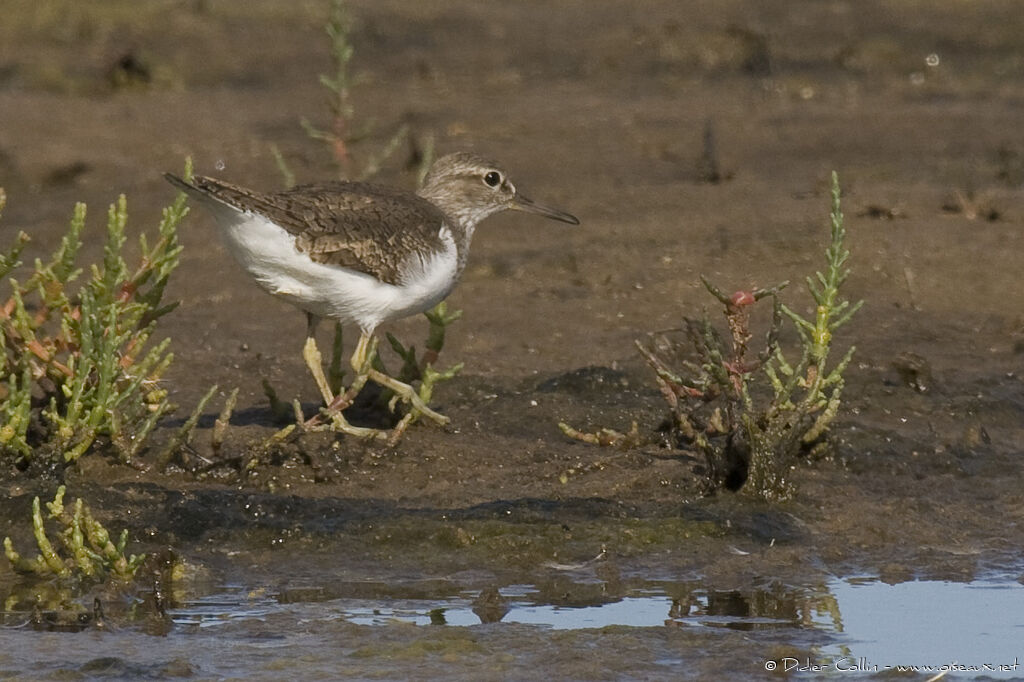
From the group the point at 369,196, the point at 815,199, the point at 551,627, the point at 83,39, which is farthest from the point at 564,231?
the point at 83,39

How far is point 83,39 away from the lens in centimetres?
1608

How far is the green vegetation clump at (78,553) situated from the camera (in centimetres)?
545

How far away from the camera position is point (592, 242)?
10055 mm

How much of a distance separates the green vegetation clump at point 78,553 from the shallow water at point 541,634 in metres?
0.25

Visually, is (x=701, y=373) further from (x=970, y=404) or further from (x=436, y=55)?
(x=436, y=55)

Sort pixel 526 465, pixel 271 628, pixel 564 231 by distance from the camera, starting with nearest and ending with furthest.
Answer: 1. pixel 271 628
2. pixel 526 465
3. pixel 564 231

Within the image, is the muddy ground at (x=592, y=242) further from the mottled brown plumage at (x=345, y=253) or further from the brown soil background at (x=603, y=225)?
the mottled brown plumage at (x=345, y=253)

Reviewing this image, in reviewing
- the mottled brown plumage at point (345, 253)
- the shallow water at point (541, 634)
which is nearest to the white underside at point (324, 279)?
the mottled brown plumage at point (345, 253)

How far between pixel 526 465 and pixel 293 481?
0.91 metres

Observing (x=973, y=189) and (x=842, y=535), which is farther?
(x=973, y=189)

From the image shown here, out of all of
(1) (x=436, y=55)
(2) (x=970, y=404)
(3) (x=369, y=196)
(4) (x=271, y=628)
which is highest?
(1) (x=436, y=55)

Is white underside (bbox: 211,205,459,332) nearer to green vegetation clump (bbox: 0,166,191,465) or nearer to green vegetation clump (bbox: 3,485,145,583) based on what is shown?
green vegetation clump (bbox: 0,166,191,465)

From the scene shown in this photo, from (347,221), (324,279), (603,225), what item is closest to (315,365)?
(324,279)

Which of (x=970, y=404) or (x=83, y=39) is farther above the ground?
(x=83, y=39)
